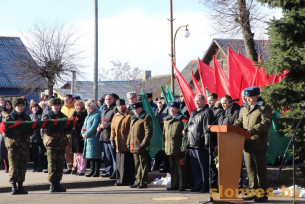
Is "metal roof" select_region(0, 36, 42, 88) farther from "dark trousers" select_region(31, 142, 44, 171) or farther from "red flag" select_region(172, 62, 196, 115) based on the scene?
"red flag" select_region(172, 62, 196, 115)

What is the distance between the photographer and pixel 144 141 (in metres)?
12.7

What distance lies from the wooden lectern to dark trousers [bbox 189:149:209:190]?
202 centimetres

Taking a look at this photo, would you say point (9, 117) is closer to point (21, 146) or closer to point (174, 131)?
point (21, 146)

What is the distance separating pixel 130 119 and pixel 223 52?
132ft

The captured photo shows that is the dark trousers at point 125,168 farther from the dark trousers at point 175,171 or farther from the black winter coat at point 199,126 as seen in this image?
the black winter coat at point 199,126

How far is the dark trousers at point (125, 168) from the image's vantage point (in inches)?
531

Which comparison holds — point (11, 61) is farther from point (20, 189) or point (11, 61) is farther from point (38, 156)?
point (20, 189)

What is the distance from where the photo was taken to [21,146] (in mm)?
12094

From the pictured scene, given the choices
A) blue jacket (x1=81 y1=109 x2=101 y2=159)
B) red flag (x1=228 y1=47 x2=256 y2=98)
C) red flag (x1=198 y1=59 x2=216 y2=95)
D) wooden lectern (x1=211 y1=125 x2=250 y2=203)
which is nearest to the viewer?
wooden lectern (x1=211 y1=125 x2=250 y2=203)

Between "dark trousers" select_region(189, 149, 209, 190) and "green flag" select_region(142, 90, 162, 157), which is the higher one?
"green flag" select_region(142, 90, 162, 157)

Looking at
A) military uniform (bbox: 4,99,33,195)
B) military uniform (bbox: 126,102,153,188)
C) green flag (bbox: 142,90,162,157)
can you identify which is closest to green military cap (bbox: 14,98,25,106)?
military uniform (bbox: 4,99,33,195)

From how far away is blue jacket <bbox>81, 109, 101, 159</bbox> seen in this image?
575 inches

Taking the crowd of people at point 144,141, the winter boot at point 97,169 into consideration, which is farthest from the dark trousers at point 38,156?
the winter boot at point 97,169

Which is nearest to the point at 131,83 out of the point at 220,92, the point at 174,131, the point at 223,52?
the point at 223,52
